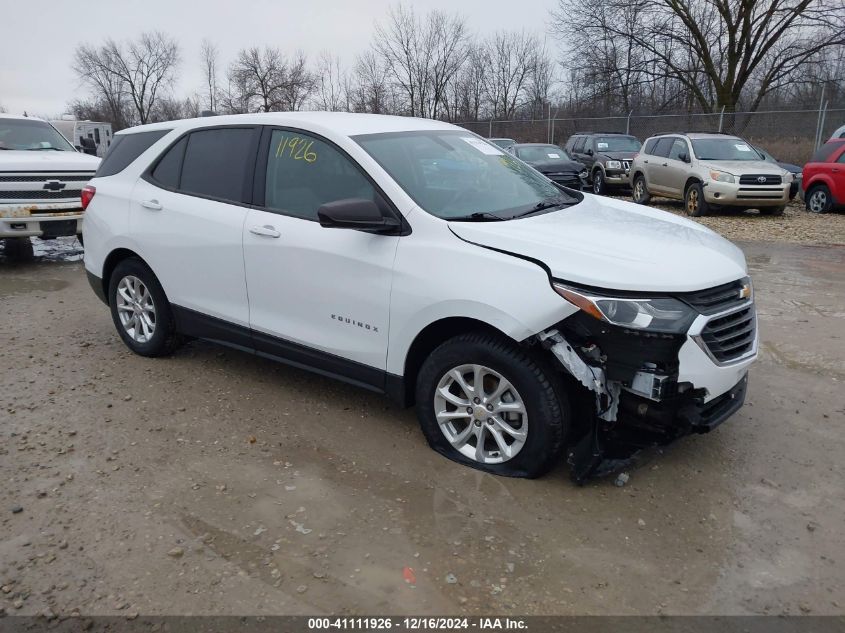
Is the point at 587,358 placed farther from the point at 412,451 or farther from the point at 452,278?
the point at 412,451

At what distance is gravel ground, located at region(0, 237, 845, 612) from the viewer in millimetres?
2713

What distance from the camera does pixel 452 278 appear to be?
3.42 m

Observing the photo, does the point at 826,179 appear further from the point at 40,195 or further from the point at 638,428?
the point at 40,195

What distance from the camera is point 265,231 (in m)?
4.17

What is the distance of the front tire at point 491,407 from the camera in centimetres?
328

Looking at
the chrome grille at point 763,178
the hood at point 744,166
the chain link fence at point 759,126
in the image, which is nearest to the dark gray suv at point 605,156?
the hood at point 744,166

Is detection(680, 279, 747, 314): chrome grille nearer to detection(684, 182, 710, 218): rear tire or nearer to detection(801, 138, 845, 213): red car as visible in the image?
detection(684, 182, 710, 218): rear tire

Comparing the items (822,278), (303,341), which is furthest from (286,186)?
(822,278)

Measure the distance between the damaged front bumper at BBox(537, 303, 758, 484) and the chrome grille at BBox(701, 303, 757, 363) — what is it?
1cm

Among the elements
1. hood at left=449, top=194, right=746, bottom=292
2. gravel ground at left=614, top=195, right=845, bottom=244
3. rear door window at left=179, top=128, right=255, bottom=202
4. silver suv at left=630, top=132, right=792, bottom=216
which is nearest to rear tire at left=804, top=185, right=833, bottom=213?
gravel ground at left=614, top=195, right=845, bottom=244

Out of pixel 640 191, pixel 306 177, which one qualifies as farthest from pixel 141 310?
pixel 640 191

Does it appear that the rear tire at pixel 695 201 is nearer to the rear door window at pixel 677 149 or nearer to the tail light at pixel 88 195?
the rear door window at pixel 677 149

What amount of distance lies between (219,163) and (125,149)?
1.24 metres

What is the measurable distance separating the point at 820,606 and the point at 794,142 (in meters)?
21.9
